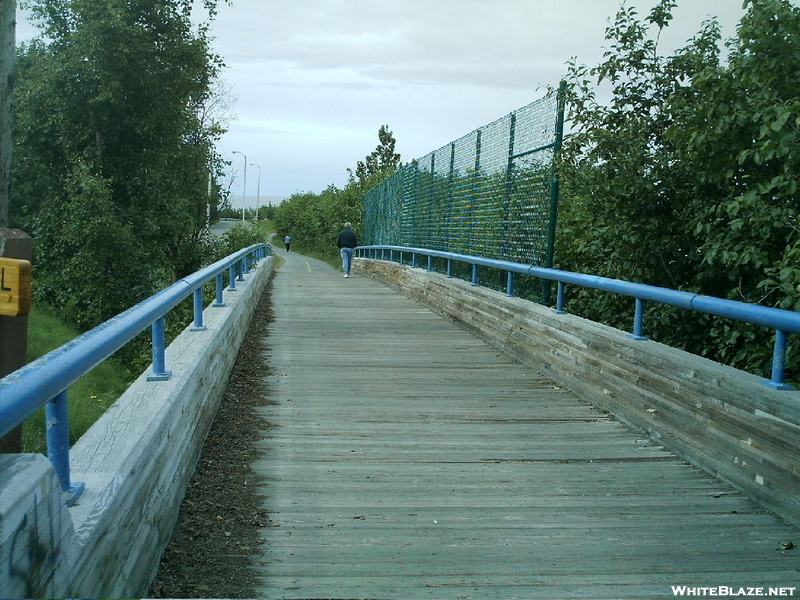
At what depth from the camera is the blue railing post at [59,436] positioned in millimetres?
2400

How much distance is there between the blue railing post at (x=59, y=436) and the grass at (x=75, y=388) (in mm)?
4204

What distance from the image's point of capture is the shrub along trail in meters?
3.33

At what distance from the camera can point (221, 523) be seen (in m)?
3.97

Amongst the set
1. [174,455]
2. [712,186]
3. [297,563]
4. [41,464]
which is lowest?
[297,563]

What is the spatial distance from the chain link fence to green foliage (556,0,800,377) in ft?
1.84

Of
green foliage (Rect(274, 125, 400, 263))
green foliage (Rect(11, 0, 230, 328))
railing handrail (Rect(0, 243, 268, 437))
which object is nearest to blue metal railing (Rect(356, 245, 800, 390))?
railing handrail (Rect(0, 243, 268, 437))

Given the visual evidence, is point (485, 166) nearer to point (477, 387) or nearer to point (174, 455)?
point (477, 387)

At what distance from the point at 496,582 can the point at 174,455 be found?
159 centimetres

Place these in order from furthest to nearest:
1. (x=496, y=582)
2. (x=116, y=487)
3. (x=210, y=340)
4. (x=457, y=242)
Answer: (x=457, y=242) < (x=210, y=340) < (x=496, y=582) < (x=116, y=487)

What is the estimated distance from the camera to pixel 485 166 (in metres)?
11.8

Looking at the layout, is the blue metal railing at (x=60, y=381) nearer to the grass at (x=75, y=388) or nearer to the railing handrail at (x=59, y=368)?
the railing handrail at (x=59, y=368)

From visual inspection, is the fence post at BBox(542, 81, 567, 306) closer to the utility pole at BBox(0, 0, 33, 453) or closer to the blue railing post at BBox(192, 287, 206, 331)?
the blue railing post at BBox(192, 287, 206, 331)

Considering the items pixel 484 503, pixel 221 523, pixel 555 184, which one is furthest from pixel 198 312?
pixel 555 184

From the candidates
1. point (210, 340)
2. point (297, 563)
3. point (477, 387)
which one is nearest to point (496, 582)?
point (297, 563)
